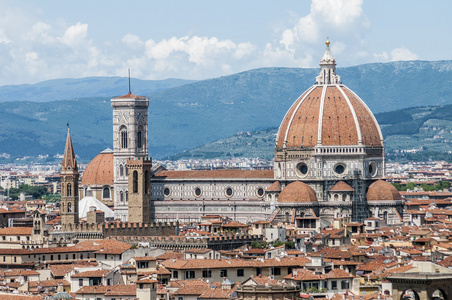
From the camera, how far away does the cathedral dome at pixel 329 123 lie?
Answer: 138m

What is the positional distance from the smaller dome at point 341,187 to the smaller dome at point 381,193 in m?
1.88

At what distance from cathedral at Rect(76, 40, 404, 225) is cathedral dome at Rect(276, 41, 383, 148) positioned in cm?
9

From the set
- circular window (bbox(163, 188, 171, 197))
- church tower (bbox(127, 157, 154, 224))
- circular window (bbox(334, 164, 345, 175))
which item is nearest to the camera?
church tower (bbox(127, 157, 154, 224))

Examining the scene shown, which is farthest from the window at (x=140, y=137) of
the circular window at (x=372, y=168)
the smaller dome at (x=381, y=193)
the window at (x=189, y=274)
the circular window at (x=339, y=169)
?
the window at (x=189, y=274)

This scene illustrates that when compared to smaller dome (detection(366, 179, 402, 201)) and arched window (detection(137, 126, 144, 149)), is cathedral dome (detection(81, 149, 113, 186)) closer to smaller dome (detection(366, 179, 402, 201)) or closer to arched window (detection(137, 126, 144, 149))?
arched window (detection(137, 126, 144, 149))

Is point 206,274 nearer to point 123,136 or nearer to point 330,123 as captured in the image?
point 330,123

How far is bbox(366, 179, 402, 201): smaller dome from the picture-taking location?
13362 cm

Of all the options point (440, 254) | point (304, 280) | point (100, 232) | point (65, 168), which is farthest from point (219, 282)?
point (65, 168)

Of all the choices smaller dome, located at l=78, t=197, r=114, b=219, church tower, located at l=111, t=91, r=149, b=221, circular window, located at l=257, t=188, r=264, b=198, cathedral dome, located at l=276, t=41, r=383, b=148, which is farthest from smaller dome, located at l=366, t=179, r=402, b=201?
smaller dome, located at l=78, t=197, r=114, b=219

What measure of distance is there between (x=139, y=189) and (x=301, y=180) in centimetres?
1441

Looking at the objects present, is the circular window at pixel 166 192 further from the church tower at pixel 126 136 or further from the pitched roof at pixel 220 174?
the church tower at pixel 126 136

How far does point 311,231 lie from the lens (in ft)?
367

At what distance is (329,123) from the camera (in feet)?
454

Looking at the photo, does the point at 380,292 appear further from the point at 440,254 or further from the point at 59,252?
the point at 59,252
